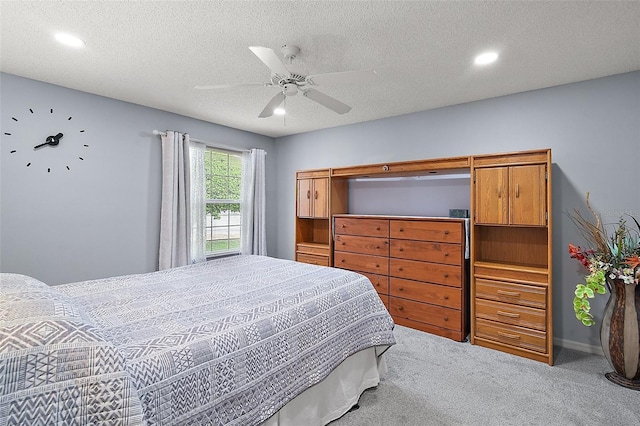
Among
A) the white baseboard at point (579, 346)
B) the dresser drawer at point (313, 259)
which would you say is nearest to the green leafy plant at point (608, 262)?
the white baseboard at point (579, 346)

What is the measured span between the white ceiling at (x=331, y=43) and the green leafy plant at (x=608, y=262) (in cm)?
150

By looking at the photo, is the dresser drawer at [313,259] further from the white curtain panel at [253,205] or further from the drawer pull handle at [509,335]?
the drawer pull handle at [509,335]

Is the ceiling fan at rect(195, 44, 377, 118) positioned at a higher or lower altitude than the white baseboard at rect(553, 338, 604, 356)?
higher

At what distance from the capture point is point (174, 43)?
7.50 ft

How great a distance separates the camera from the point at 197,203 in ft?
13.9

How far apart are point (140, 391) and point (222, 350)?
1.16ft

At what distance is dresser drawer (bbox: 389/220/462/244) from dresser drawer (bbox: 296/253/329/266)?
1123 mm

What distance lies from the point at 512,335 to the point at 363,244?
1836 millimetres

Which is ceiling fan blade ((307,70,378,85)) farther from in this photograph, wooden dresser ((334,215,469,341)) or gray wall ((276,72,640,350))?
gray wall ((276,72,640,350))

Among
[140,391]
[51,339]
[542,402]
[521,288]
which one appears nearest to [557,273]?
[521,288]

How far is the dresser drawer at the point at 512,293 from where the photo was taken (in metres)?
2.80

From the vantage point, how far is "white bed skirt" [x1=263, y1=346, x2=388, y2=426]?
174cm

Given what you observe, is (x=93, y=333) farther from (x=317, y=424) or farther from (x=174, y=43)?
(x=174, y=43)

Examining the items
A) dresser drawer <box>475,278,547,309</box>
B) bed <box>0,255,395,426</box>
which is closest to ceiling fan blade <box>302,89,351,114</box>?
bed <box>0,255,395,426</box>
